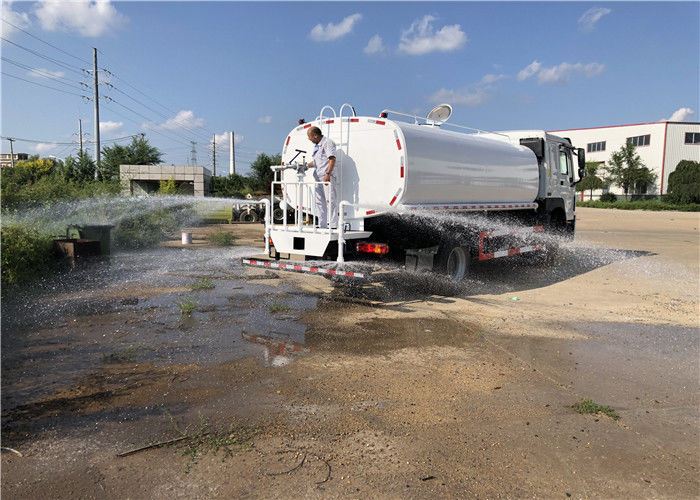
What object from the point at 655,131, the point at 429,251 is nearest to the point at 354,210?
the point at 429,251

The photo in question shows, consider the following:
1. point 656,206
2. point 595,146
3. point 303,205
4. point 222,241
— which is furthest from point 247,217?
point 595,146

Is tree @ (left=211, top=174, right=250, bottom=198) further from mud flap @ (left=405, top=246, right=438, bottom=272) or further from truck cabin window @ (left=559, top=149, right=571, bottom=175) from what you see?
mud flap @ (left=405, top=246, right=438, bottom=272)

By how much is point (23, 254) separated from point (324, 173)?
5.24m

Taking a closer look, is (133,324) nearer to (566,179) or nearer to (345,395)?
(345,395)

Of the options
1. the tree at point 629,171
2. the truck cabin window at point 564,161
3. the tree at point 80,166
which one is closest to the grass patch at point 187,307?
the truck cabin window at point 564,161

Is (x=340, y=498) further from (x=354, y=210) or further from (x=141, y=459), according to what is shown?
(x=354, y=210)

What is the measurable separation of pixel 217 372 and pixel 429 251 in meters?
4.11

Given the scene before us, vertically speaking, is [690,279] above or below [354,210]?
below

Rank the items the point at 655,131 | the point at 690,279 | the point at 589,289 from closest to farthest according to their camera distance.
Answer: the point at 589,289 → the point at 690,279 → the point at 655,131

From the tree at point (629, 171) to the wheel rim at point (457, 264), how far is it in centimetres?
5292

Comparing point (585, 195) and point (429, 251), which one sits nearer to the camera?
point (429, 251)

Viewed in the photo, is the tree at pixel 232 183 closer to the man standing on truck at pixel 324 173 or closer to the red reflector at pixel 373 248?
the man standing on truck at pixel 324 173

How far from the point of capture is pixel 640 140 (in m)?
57.8

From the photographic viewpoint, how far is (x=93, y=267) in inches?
384
